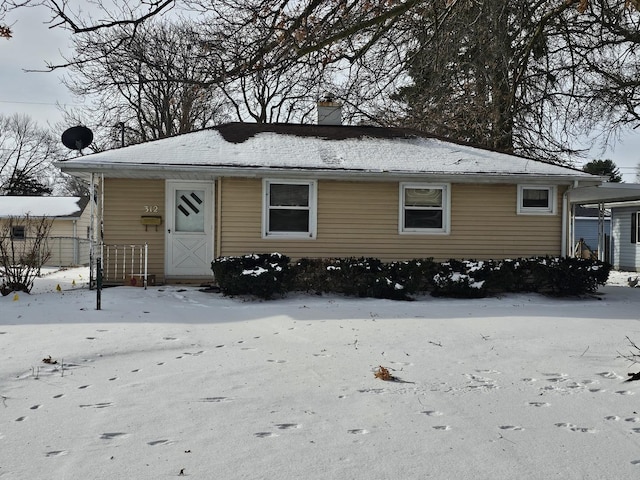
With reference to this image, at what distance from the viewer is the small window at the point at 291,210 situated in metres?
12.0

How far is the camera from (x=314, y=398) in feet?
14.1

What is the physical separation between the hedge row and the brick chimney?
611 centimetres

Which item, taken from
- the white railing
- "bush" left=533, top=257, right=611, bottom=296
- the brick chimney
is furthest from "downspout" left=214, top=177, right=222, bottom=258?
"bush" left=533, top=257, right=611, bottom=296

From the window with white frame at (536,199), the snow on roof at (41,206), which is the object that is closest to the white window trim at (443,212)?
the window with white frame at (536,199)

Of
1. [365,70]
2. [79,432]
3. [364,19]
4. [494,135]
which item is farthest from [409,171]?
[79,432]

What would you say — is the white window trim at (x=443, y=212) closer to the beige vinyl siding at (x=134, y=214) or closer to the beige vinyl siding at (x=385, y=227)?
the beige vinyl siding at (x=385, y=227)

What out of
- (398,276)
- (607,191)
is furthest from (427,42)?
(607,191)

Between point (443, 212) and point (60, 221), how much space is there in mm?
21337

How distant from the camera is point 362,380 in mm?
4844

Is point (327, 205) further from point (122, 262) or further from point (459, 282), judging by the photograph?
point (122, 262)

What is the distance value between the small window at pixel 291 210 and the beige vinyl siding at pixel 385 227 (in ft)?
0.52

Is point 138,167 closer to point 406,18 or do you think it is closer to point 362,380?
point 406,18

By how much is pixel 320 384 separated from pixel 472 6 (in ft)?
20.1

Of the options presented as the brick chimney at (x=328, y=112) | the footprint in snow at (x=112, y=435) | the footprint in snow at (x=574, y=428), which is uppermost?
the brick chimney at (x=328, y=112)
